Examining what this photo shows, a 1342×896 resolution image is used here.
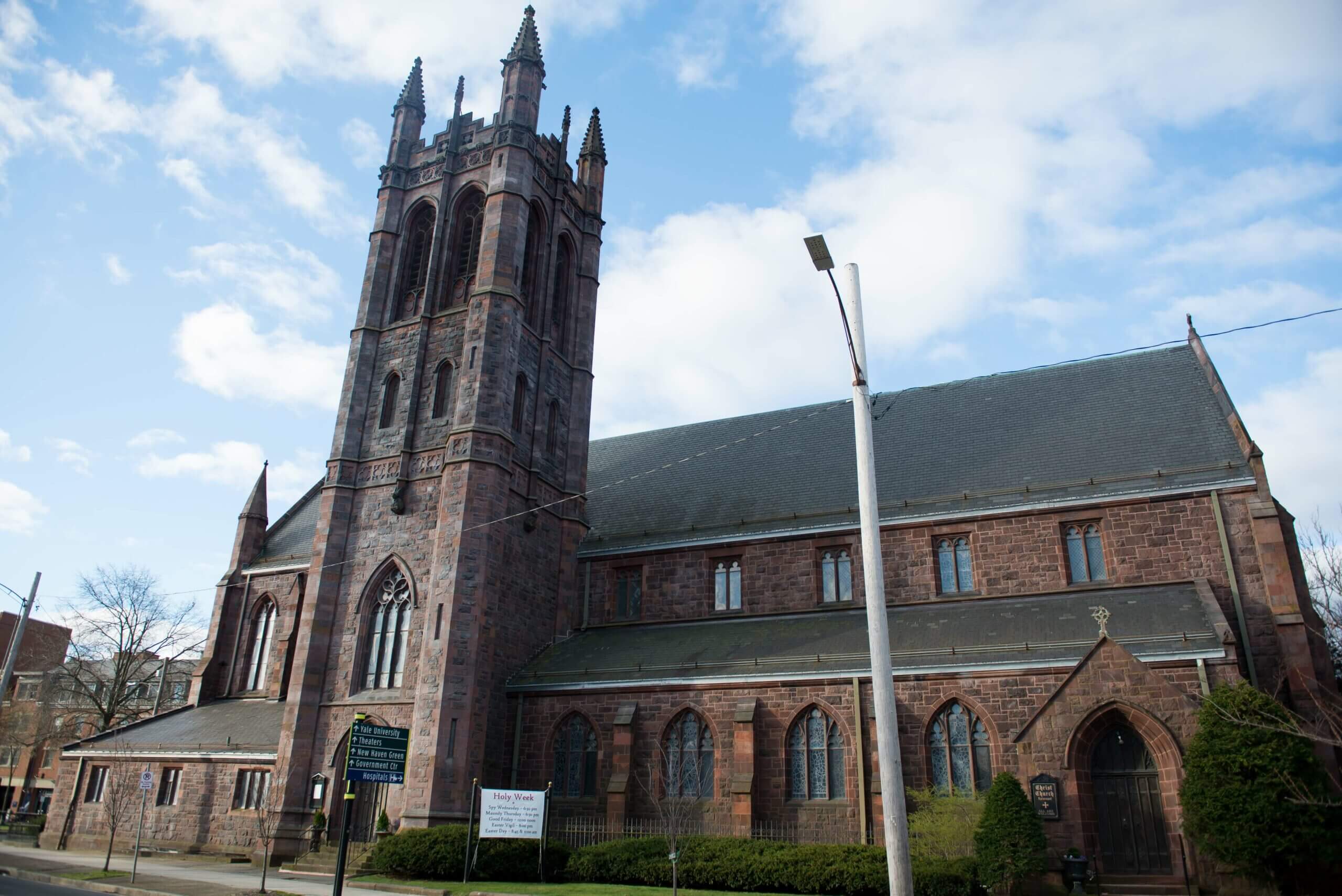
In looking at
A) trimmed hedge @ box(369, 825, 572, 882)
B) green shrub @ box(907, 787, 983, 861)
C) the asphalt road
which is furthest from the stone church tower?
green shrub @ box(907, 787, 983, 861)

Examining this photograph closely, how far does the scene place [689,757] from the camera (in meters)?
23.0

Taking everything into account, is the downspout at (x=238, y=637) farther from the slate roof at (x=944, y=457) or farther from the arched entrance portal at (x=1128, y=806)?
the arched entrance portal at (x=1128, y=806)

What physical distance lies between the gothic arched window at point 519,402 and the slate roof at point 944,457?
474 centimetres

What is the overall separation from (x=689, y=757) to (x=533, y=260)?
1736 cm

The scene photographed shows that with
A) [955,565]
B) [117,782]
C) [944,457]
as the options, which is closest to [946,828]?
[955,565]

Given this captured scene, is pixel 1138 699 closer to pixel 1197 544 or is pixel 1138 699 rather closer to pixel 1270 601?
pixel 1270 601

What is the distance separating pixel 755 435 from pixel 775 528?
651 centimetres

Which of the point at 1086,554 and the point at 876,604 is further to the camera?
the point at 1086,554

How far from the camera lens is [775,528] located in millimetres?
27484

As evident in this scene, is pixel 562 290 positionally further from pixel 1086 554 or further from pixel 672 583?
pixel 1086 554

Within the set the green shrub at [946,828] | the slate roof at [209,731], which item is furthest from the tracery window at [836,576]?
the slate roof at [209,731]

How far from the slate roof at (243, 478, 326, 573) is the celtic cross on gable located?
6858 millimetres

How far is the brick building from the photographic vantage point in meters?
20.1

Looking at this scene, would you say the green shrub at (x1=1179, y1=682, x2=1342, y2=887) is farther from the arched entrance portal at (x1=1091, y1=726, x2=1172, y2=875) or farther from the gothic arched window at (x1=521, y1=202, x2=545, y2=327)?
the gothic arched window at (x1=521, y1=202, x2=545, y2=327)
